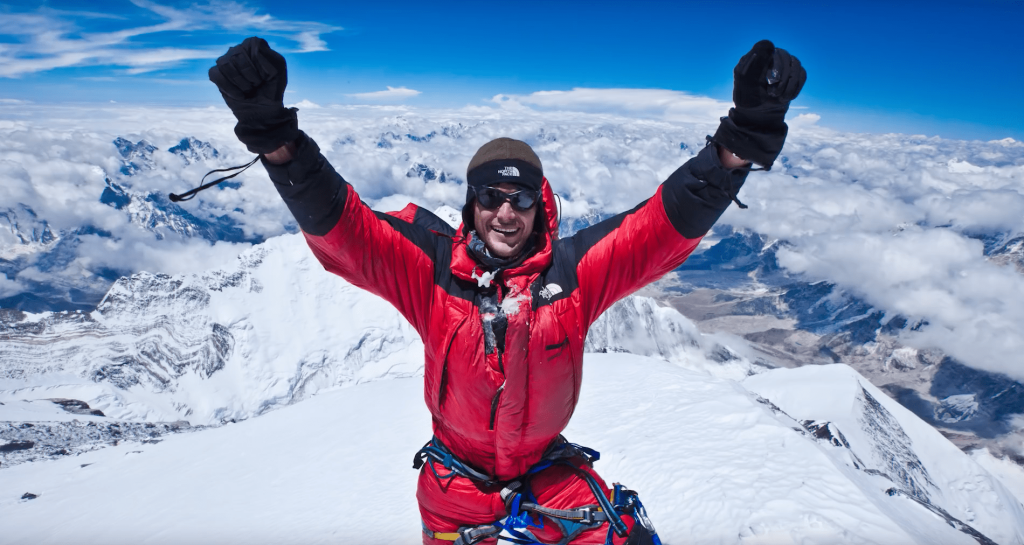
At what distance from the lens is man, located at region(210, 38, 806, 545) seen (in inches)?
105

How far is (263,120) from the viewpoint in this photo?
2.58 meters

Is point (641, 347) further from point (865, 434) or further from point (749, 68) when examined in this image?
point (749, 68)

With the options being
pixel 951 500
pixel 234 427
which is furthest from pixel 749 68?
pixel 951 500

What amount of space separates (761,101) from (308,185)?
263cm

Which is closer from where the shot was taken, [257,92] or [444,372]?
[257,92]

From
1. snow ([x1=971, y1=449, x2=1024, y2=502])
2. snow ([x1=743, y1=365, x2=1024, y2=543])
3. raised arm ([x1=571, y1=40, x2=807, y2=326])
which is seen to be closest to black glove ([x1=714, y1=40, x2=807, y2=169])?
raised arm ([x1=571, y1=40, x2=807, y2=326])

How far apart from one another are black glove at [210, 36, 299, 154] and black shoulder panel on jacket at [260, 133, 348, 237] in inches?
4.4

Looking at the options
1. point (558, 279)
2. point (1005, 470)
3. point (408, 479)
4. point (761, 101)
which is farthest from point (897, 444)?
point (1005, 470)

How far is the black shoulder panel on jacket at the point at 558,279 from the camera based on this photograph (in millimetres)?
3418

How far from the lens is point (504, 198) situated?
351cm

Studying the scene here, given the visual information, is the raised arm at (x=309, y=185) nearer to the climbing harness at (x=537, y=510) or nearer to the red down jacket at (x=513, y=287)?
the red down jacket at (x=513, y=287)

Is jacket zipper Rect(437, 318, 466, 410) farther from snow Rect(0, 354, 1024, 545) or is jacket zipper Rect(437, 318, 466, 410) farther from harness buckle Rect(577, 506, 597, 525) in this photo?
snow Rect(0, 354, 1024, 545)

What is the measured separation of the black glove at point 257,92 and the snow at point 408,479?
8217 mm

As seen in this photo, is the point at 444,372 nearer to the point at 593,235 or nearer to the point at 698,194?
the point at 593,235
